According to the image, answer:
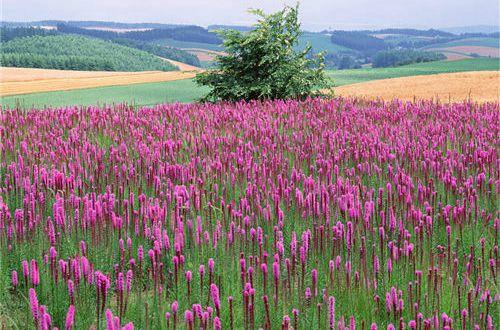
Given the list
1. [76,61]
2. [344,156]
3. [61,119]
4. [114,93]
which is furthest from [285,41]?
[76,61]

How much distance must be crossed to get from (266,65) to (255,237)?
42.6 feet

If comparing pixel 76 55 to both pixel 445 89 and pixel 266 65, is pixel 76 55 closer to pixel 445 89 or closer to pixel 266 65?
pixel 445 89

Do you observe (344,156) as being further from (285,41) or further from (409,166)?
(285,41)

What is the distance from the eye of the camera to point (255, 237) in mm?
4039

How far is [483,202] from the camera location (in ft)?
17.3

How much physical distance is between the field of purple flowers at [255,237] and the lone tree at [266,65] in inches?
324

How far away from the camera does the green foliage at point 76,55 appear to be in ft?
239

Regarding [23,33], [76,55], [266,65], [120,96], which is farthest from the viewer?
[23,33]

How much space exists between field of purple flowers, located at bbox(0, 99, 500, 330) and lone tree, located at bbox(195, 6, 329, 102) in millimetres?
8222

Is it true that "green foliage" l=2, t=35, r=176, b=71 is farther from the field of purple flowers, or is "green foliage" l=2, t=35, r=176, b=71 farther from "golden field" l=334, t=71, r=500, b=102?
the field of purple flowers

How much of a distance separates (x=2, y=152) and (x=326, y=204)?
15.1 ft

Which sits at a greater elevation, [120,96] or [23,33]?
[23,33]

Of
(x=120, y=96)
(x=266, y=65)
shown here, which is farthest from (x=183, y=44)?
(x=266, y=65)

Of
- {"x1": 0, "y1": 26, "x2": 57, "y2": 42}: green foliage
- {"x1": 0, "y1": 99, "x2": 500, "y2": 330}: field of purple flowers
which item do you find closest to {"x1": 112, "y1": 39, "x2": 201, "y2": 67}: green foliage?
{"x1": 0, "y1": 26, "x2": 57, "y2": 42}: green foliage
